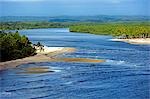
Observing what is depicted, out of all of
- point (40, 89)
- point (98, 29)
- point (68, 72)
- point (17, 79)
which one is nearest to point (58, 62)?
point (68, 72)

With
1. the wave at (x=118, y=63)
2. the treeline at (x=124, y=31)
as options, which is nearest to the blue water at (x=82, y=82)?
the wave at (x=118, y=63)

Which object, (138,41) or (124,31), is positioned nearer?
(138,41)

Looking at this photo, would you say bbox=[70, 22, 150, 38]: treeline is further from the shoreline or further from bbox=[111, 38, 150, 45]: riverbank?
the shoreline

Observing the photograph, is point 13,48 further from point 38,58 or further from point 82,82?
point 82,82

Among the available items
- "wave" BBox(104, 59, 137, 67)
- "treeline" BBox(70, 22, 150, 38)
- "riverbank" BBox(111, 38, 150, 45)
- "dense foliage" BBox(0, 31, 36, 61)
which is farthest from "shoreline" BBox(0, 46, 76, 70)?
"treeline" BBox(70, 22, 150, 38)

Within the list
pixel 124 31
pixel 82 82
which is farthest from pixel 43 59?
pixel 124 31

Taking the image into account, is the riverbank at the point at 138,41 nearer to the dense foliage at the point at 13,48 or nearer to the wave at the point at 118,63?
the wave at the point at 118,63

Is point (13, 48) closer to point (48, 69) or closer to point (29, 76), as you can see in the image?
point (48, 69)

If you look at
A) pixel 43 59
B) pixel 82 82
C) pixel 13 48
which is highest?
pixel 13 48
